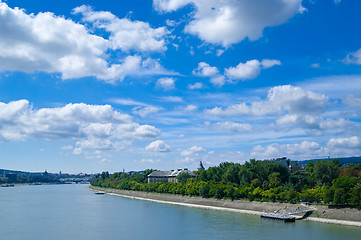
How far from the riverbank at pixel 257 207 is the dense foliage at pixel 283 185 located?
4.81ft

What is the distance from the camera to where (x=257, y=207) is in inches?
2579

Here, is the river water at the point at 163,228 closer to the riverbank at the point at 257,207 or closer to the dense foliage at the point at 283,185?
the riverbank at the point at 257,207

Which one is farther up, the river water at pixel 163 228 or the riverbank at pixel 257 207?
the riverbank at pixel 257 207

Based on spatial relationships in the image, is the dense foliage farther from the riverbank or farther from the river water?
the river water

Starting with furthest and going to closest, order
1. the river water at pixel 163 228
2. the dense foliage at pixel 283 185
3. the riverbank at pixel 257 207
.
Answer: the dense foliage at pixel 283 185
the riverbank at pixel 257 207
the river water at pixel 163 228

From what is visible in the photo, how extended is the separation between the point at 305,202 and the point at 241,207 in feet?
43.4

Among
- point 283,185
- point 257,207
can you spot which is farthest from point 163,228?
point 283,185

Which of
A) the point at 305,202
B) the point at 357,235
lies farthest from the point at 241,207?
the point at 357,235

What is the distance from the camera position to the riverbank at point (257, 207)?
163 feet

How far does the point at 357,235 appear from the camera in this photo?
41.6 meters

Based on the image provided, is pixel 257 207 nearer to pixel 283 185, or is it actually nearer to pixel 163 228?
pixel 283 185

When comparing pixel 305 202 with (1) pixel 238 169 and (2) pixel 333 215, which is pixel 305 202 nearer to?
(2) pixel 333 215

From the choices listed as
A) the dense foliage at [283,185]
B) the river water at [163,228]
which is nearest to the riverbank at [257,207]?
the dense foliage at [283,185]

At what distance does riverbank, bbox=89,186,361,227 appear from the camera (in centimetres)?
4971
